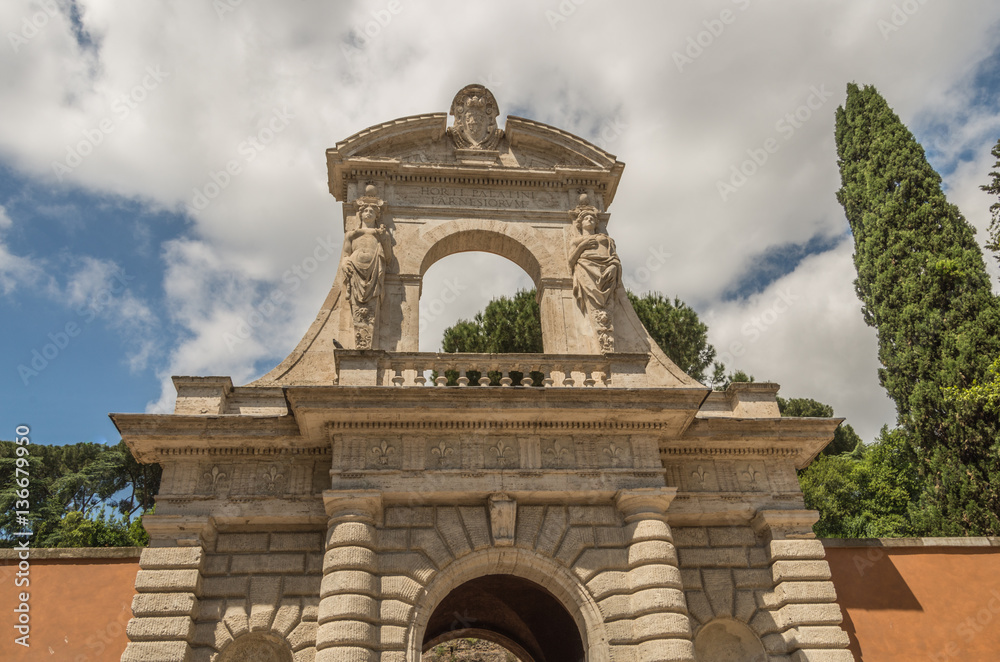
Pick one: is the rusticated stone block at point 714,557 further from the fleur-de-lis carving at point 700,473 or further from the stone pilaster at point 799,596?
the fleur-de-lis carving at point 700,473

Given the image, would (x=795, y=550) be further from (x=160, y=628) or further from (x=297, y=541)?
(x=160, y=628)

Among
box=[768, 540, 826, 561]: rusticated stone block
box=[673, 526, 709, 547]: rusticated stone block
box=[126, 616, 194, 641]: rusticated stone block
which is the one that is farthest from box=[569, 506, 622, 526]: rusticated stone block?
box=[126, 616, 194, 641]: rusticated stone block

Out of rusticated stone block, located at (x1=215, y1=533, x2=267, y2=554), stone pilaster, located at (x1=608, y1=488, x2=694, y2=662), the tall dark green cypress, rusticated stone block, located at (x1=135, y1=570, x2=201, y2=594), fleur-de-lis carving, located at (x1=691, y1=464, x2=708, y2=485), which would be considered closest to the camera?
stone pilaster, located at (x1=608, y1=488, x2=694, y2=662)

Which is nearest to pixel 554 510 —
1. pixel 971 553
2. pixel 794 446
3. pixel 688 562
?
pixel 688 562

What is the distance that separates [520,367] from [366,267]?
12.2ft

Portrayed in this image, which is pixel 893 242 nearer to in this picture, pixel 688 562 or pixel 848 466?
pixel 688 562

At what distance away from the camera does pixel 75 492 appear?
37562 millimetres

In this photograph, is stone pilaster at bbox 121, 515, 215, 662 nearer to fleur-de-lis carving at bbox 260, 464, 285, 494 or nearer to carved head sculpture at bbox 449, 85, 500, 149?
fleur-de-lis carving at bbox 260, 464, 285, 494

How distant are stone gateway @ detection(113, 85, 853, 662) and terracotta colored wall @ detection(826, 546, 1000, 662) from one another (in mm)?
1545

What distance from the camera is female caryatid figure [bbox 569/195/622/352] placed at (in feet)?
44.6

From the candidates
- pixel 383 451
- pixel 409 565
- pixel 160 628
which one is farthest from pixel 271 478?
pixel 409 565

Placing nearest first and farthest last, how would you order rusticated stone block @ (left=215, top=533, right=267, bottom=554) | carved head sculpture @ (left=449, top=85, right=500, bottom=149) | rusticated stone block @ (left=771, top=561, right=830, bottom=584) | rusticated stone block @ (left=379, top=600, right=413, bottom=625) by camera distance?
rusticated stone block @ (left=379, top=600, right=413, bottom=625)
rusticated stone block @ (left=215, top=533, right=267, bottom=554)
rusticated stone block @ (left=771, top=561, right=830, bottom=584)
carved head sculpture @ (left=449, top=85, right=500, bottom=149)

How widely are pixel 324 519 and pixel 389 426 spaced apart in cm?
181

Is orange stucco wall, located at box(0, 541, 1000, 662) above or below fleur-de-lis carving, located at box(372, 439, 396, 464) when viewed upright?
below
